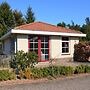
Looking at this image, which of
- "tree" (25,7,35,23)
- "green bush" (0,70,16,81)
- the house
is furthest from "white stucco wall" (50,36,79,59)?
"tree" (25,7,35,23)

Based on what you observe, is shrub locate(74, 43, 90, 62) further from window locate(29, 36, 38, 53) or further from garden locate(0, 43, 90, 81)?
garden locate(0, 43, 90, 81)

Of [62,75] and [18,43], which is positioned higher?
[18,43]

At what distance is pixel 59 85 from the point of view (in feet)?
41.7

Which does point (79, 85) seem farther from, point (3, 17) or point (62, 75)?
point (3, 17)

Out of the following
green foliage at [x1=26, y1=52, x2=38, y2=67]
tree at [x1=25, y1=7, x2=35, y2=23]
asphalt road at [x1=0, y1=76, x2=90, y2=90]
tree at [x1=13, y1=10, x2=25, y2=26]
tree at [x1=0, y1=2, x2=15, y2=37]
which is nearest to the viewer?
asphalt road at [x1=0, y1=76, x2=90, y2=90]

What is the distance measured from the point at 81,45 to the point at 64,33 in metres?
2.00

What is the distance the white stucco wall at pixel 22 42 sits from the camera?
2312 cm

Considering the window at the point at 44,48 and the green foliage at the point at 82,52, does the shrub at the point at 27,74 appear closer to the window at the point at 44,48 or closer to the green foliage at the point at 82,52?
the window at the point at 44,48

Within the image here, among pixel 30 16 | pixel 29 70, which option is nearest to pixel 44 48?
pixel 29 70

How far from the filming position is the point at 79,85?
12672 mm

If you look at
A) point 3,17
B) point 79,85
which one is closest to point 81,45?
point 79,85

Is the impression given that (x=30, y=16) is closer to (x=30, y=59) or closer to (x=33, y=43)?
(x=33, y=43)

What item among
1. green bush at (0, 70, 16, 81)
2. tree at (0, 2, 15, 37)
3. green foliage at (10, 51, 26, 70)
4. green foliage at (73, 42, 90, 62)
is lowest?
green bush at (0, 70, 16, 81)

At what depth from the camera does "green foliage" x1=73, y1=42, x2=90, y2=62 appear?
2511 cm
